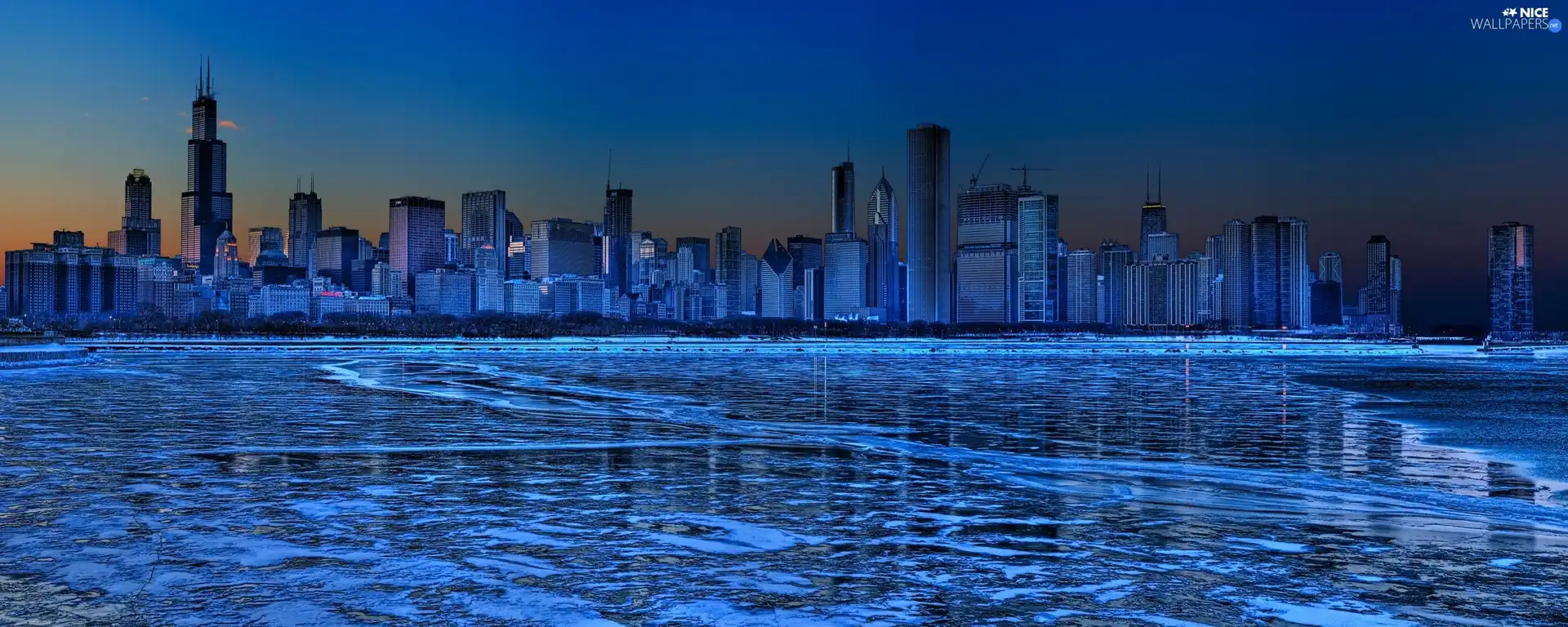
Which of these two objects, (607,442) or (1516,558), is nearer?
(1516,558)

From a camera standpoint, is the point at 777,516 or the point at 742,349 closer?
the point at 777,516

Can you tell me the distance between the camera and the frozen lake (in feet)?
29.3

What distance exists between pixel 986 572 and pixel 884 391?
2864 cm

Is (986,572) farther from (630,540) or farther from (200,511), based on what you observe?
(200,511)

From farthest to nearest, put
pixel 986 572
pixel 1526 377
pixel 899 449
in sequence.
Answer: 1. pixel 1526 377
2. pixel 899 449
3. pixel 986 572

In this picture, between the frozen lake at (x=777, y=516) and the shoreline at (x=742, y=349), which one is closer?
the frozen lake at (x=777, y=516)

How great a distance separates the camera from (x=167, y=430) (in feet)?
75.0

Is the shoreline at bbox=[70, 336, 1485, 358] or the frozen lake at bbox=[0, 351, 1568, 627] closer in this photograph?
the frozen lake at bbox=[0, 351, 1568, 627]

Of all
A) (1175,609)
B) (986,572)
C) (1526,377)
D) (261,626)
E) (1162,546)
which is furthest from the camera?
(1526,377)

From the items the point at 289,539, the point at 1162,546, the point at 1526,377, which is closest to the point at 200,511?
the point at 289,539

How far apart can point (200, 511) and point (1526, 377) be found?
61120 millimetres

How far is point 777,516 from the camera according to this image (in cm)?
1312

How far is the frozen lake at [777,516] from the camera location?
8.94 m

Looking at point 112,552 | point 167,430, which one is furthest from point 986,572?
point 167,430
